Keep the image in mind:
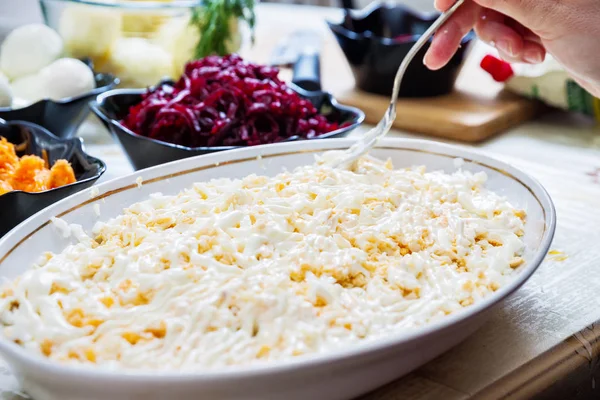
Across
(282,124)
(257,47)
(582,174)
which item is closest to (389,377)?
(282,124)

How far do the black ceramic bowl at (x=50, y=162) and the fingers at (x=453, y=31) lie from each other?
825 millimetres

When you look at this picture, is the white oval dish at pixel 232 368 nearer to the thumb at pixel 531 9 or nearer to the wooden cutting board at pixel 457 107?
the thumb at pixel 531 9

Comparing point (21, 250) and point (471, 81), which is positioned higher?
point (21, 250)

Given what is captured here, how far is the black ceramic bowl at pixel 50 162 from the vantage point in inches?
49.8

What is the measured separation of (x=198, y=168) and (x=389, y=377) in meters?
0.65

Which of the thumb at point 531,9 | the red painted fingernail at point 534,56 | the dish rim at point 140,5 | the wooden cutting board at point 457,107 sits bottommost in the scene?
the wooden cutting board at point 457,107

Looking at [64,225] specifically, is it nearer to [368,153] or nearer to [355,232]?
[355,232]

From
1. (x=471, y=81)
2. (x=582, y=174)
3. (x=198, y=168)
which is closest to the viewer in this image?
(x=198, y=168)

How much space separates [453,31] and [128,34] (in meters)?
1.04

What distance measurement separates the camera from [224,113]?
1745 millimetres

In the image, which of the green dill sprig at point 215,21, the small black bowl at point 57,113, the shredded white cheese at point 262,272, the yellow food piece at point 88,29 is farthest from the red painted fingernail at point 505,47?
the yellow food piece at point 88,29

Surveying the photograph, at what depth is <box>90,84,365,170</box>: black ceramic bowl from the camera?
159 centimetres

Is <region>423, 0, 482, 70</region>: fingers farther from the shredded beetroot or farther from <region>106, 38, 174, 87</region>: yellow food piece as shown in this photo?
<region>106, 38, 174, 87</region>: yellow food piece

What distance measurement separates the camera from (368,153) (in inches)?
59.1
